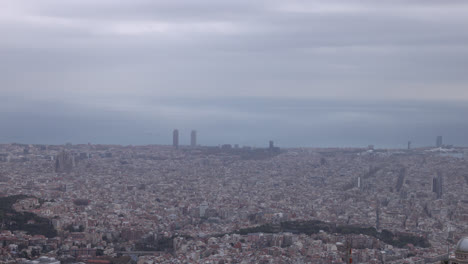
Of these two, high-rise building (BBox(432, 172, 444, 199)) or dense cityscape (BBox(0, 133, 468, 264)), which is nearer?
dense cityscape (BBox(0, 133, 468, 264))

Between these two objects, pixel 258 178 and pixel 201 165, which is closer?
pixel 258 178

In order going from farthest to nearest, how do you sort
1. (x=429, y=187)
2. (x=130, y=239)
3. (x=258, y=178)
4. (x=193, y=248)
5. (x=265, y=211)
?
(x=258, y=178) < (x=429, y=187) < (x=265, y=211) < (x=130, y=239) < (x=193, y=248)

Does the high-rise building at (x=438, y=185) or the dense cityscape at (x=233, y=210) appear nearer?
the dense cityscape at (x=233, y=210)

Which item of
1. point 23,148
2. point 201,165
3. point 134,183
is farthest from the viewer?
point 23,148

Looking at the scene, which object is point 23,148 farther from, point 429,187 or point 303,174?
point 429,187

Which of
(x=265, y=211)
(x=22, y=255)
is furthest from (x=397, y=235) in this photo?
(x=22, y=255)

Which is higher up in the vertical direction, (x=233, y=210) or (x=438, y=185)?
(x=438, y=185)

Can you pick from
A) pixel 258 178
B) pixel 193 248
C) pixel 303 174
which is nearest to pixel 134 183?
pixel 258 178

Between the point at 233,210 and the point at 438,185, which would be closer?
the point at 233,210
